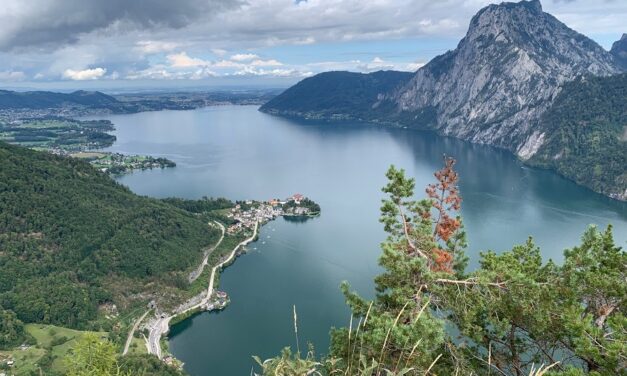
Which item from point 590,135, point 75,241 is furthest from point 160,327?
point 590,135

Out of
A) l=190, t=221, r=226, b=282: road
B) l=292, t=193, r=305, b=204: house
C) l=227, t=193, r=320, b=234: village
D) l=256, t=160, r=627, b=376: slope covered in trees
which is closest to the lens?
l=256, t=160, r=627, b=376: slope covered in trees

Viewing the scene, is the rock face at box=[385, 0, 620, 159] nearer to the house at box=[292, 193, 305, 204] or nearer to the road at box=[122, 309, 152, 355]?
the house at box=[292, 193, 305, 204]

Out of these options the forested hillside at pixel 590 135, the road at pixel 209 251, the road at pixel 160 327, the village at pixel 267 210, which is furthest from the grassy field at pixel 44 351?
the forested hillside at pixel 590 135

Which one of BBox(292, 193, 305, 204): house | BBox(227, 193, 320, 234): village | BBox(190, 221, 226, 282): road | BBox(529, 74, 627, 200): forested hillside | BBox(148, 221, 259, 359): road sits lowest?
BBox(148, 221, 259, 359): road

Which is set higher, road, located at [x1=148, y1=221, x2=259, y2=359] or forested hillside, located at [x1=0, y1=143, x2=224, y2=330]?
forested hillside, located at [x1=0, y1=143, x2=224, y2=330]

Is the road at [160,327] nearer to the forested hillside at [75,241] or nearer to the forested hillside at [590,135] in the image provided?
the forested hillside at [75,241]

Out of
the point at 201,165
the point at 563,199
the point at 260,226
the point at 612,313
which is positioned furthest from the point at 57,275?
the point at 563,199

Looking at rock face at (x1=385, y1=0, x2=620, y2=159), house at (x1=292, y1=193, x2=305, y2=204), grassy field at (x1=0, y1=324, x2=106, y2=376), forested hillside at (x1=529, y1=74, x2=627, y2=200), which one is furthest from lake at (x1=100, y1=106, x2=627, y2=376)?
rock face at (x1=385, y1=0, x2=620, y2=159)

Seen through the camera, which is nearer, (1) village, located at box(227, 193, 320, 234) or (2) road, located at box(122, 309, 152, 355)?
(2) road, located at box(122, 309, 152, 355)
